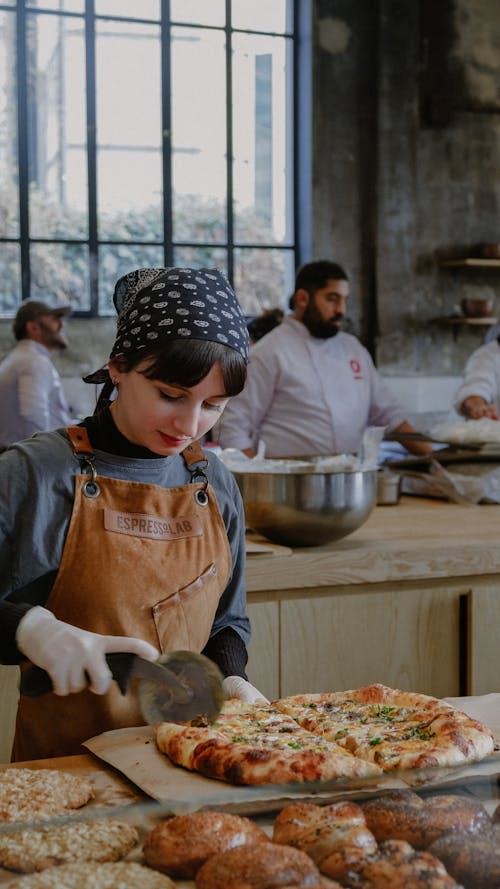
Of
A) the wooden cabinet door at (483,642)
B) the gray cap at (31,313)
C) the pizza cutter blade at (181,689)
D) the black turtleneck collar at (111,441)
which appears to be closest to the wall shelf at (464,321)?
the gray cap at (31,313)

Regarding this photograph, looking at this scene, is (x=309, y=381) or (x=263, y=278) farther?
(x=263, y=278)

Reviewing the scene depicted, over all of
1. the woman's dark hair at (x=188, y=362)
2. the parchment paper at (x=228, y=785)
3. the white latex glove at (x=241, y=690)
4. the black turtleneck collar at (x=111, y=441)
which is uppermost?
the woman's dark hair at (x=188, y=362)

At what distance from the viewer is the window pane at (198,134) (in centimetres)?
810

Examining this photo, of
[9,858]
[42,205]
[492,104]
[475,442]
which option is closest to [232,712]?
[9,858]

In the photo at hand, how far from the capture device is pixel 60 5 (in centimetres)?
778

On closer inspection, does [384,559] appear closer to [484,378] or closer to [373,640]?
[373,640]

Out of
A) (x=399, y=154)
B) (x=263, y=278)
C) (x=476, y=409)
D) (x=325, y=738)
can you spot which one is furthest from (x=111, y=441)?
(x=399, y=154)

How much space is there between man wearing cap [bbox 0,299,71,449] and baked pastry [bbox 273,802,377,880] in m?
5.23

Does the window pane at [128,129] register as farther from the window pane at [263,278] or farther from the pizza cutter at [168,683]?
the pizza cutter at [168,683]

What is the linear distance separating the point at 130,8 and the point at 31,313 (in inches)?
113

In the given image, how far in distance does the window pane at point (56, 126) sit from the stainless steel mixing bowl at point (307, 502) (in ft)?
18.0

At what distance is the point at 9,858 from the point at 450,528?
2.51 metres

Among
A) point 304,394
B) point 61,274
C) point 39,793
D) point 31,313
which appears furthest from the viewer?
point 61,274

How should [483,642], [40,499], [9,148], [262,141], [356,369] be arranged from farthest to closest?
[262,141] → [9,148] → [356,369] → [483,642] → [40,499]
